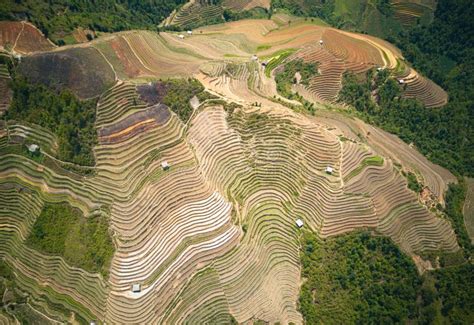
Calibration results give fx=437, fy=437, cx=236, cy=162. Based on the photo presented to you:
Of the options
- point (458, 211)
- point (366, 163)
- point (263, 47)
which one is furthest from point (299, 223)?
point (263, 47)

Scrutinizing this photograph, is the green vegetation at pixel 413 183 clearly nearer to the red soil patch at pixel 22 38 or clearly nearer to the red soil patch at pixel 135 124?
the red soil patch at pixel 135 124

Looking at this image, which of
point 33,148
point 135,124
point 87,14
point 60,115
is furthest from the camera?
point 87,14

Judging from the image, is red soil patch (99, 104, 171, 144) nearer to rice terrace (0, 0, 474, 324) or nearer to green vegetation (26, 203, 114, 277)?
rice terrace (0, 0, 474, 324)

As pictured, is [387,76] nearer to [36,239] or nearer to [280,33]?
[280,33]

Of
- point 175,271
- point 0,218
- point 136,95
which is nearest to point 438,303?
point 175,271

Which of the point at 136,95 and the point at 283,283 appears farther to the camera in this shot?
the point at 136,95

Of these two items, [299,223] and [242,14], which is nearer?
[299,223]

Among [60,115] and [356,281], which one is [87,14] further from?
[356,281]

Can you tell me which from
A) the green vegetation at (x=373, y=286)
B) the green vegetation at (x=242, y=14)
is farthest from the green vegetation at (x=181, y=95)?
the green vegetation at (x=242, y=14)
